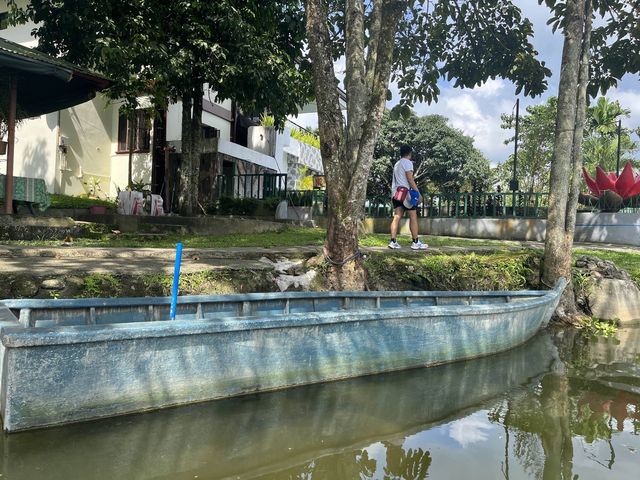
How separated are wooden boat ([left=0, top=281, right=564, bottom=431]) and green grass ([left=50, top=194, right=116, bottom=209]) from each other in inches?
447

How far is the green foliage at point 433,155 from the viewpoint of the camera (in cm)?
2789

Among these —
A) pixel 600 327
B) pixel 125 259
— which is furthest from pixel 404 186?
pixel 125 259

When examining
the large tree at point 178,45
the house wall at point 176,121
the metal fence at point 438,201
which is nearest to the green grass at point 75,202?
the house wall at point 176,121

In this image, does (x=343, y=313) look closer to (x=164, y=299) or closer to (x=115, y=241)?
(x=164, y=299)

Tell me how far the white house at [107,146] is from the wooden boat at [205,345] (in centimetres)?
1257

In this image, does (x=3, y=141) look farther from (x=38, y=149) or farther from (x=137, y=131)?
(x=137, y=131)

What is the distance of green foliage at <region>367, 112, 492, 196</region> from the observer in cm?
2789

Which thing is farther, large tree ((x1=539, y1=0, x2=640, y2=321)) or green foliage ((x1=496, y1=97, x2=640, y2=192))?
green foliage ((x1=496, y1=97, x2=640, y2=192))

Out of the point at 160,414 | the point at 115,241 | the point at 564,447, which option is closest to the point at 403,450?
the point at 564,447

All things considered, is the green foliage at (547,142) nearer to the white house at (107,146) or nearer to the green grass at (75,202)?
the white house at (107,146)

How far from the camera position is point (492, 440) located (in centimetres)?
332

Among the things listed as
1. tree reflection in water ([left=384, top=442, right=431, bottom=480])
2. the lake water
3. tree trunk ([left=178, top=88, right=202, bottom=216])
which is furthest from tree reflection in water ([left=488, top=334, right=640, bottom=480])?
tree trunk ([left=178, top=88, right=202, bottom=216])

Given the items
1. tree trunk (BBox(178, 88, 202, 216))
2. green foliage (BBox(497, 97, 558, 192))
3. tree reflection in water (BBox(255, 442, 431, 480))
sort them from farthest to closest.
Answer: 1. green foliage (BBox(497, 97, 558, 192))
2. tree trunk (BBox(178, 88, 202, 216))
3. tree reflection in water (BBox(255, 442, 431, 480))

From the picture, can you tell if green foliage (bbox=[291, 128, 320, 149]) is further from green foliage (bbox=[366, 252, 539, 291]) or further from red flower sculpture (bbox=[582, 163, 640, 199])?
green foliage (bbox=[366, 252, 539, 291])
